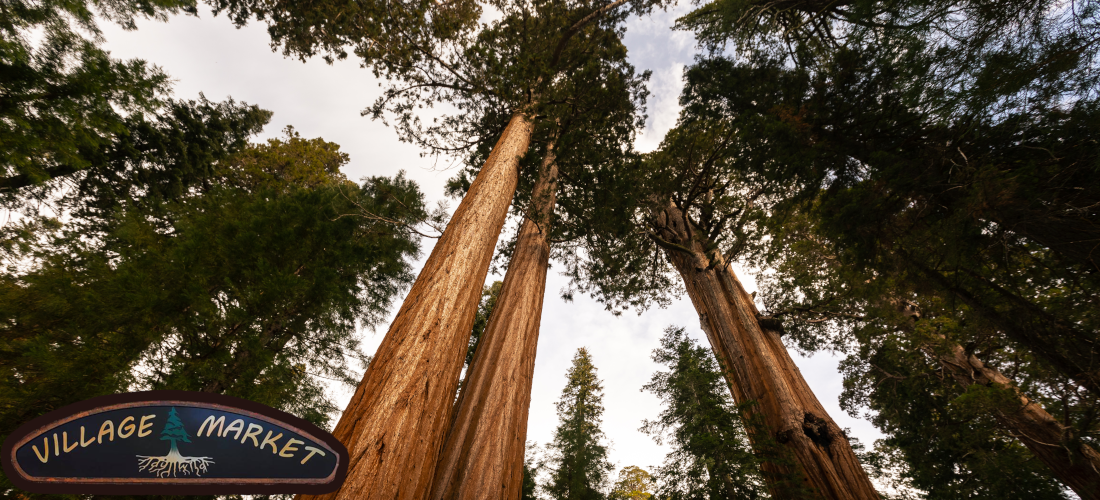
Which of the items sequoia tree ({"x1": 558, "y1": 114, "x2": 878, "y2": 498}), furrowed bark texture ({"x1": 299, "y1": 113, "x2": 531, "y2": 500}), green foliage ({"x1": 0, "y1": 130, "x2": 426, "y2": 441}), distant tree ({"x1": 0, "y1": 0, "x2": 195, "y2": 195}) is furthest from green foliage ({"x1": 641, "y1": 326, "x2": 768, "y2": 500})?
distant tree ({"x1": 0, "y1": 0, "x2": 195, "y2": 195})

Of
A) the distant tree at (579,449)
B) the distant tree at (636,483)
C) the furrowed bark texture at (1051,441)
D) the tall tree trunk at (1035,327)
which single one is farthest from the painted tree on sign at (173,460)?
the distant tree at (636,483)

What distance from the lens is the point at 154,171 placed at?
7523mm

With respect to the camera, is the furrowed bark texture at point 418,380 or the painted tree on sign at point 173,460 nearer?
the painted tree on sign at point 173,460

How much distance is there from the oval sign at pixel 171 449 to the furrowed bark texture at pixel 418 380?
15.8 inches

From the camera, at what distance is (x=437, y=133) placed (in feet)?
23.1

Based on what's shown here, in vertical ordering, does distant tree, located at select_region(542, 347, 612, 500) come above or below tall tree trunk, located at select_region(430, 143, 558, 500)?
above

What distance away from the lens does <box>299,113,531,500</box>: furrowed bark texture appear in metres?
1.76

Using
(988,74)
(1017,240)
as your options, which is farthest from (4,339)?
(1017,240)

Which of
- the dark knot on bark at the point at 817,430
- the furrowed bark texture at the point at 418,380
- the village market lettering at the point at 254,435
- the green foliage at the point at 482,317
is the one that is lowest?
the village market lettering at the point at 254,435

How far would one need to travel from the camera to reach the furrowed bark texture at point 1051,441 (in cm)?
427

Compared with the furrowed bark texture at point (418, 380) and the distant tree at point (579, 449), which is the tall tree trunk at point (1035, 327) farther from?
the distant tree at point (579, 449)

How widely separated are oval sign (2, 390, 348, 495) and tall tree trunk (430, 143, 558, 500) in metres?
1.60

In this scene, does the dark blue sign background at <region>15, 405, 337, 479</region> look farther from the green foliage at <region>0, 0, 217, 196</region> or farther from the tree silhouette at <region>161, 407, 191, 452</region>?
the green foliage at <region>0, 0, 217, 196</region>

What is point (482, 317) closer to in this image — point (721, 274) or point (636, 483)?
point (721, 274)
